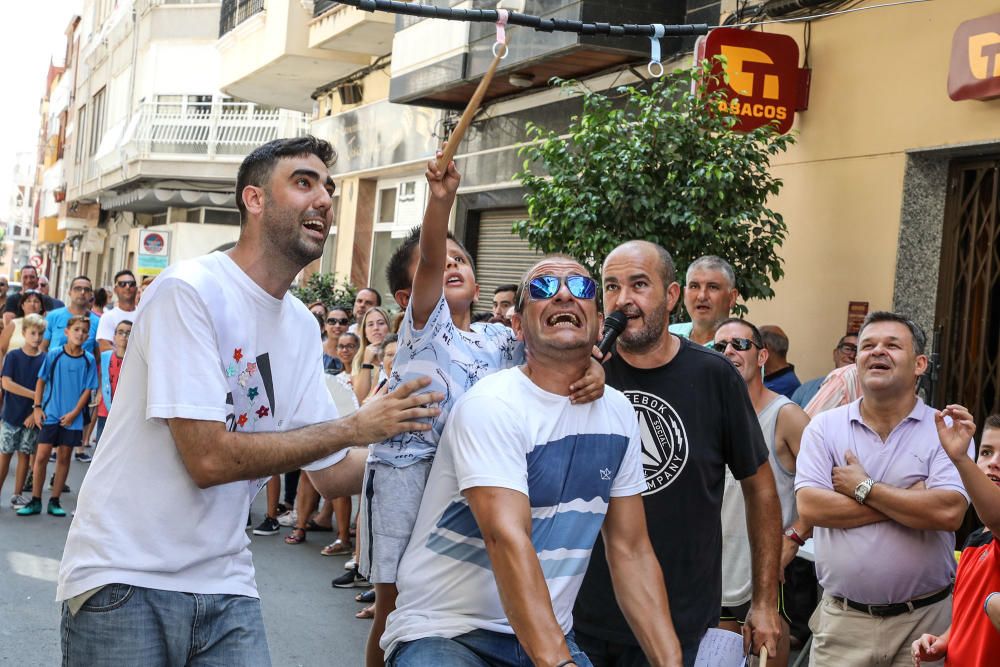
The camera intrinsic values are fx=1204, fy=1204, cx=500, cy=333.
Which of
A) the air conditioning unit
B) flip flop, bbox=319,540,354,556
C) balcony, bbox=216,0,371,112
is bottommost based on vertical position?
flip flop, bbox=319,540,354,556

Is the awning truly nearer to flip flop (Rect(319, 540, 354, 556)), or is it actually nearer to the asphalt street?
the asphalt street

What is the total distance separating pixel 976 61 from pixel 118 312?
31.6ft

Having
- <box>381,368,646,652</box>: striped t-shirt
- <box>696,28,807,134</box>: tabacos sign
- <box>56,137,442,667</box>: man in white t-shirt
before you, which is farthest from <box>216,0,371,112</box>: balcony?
<box>381,368,646,652</box>: striped t-shirt

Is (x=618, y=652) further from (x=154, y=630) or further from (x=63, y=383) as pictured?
(x=63, y=383)

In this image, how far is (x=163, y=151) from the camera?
106 feet

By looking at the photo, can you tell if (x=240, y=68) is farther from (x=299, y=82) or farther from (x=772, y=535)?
(x=772, y=535)

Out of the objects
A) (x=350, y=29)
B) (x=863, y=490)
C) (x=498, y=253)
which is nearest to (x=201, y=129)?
(x=350, y=29)

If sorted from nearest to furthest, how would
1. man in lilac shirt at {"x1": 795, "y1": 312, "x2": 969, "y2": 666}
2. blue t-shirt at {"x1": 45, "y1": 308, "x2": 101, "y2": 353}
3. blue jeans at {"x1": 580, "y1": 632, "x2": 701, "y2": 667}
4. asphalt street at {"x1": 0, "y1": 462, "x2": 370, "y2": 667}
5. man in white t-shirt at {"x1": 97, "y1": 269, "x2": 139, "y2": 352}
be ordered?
blue jeans at {"x1": 580, "y1": 632, "x2": 701, "y2": 667}
man in lilac shirt at {"x1": 795, "y1": 312, "x2": 969, "y2": 666}
asphalt street at {"x1": 0, "y1": 462, "x2": 370, "y2": 667}
man in white t-shirt at {"x1": 97, "y1": 269, "x2": 139, "y2": 352}
blue t-shirt at {"x1": 45, "y1": 308, "x2": 101, "y2": 353}

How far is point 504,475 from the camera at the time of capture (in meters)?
3.16

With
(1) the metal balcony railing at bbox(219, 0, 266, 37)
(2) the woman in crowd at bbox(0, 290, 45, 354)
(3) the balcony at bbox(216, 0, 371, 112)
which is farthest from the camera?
(1) the metal balcony railing at bbox(219, 0, 266, 37)

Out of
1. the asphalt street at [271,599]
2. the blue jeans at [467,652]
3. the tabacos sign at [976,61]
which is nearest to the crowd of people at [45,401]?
the asphalt street at [271,599]

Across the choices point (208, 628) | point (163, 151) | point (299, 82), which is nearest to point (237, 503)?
point (208, 628)

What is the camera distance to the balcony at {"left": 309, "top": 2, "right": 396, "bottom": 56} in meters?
19.1

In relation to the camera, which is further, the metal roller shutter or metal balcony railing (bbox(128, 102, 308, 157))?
metal balcony railing (bbox(128, 102, 308, 157))
